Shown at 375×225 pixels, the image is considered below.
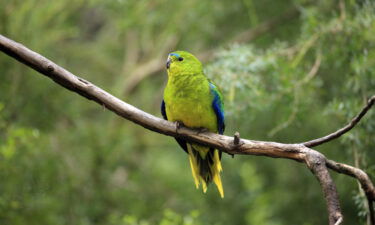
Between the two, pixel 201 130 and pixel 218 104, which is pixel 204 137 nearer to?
pixel 201 130

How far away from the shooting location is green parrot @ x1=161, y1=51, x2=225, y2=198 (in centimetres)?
352

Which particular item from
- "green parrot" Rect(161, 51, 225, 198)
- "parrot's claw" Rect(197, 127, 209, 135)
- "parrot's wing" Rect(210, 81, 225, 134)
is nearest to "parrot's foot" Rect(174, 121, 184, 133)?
"green parrot" Rect(161, 51, 225, 198)

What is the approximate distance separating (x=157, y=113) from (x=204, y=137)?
410 centimetres

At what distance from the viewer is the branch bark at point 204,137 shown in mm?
2410

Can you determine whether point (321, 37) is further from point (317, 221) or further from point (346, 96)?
point (317, 221)

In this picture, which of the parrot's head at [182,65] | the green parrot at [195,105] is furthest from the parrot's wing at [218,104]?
the parrot's head at [182,65]

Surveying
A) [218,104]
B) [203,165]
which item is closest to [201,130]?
[218,104]

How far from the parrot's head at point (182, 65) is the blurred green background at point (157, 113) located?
705 mm

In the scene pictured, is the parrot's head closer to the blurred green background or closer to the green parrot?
the green parrot

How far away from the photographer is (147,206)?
5.86 meters

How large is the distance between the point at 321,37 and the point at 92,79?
3914mm

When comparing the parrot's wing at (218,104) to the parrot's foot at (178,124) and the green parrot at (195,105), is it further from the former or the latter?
the parrot's foot at (178,124)

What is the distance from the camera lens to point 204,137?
3098 millimetres

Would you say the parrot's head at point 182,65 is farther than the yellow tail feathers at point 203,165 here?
No
